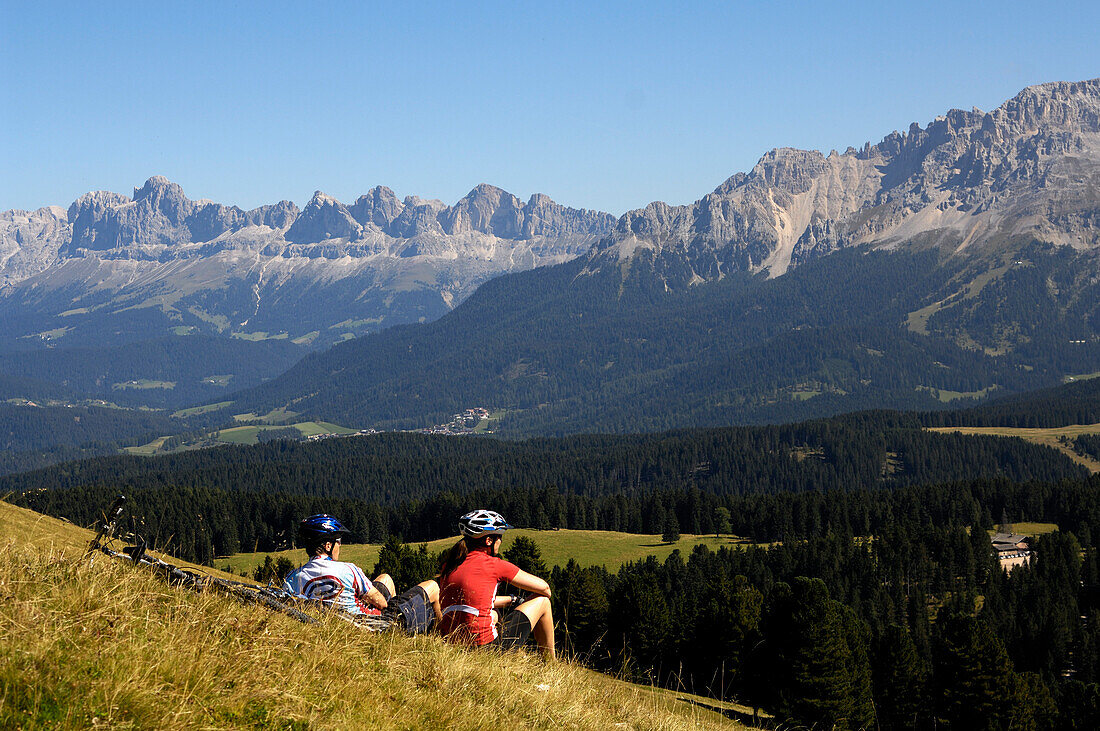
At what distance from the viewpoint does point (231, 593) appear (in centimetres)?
1223

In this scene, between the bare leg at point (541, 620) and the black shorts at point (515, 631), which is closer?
the black shorts at point (515, 631)

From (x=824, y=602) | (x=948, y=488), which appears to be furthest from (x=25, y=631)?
(x=948, y=488)

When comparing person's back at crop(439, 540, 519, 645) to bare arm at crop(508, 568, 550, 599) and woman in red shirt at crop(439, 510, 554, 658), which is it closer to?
woman in red shirt at crop(439, 510, 554, 658)

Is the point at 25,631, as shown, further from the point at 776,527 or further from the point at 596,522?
the point at 596,522

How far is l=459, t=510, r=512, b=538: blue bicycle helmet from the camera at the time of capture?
13.7m

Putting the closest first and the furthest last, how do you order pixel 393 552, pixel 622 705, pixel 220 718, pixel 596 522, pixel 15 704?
pixel 15 704, pixel 220 718, pixel 622 705, pixel 393 552, pixel 596 522

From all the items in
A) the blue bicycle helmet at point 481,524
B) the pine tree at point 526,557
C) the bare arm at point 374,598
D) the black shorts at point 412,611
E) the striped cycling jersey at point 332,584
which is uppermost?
the blue bicycle helmet at point 481,524

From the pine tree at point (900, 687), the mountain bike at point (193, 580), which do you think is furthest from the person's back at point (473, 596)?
the pine tree at point (900, 687)

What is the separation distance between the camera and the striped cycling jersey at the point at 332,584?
1286cm

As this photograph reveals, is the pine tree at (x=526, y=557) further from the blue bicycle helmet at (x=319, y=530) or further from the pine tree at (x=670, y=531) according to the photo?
the blue bicycle helmet at (x=319, y=530)

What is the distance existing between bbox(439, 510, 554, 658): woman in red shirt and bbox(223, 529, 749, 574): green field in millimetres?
102120

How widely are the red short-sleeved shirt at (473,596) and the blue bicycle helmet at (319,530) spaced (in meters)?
1.91

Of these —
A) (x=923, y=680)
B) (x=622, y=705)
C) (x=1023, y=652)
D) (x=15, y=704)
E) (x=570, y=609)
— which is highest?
(x=15, y=704)

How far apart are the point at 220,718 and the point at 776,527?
151123mm
